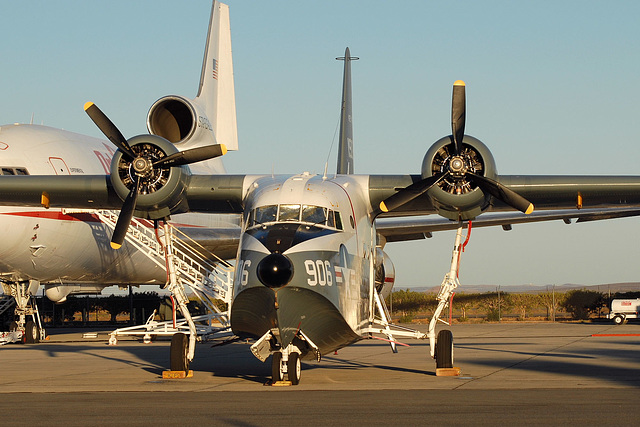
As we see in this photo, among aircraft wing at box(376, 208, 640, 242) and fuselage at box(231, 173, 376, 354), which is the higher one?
aircraft wing at box(376, 208, 640, 242)

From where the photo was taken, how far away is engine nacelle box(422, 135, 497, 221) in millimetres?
14547

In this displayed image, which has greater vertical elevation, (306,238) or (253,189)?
(253,189)

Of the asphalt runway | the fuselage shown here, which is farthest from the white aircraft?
the fuselage

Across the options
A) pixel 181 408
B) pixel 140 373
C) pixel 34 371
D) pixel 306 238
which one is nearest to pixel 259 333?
pixel 306 238

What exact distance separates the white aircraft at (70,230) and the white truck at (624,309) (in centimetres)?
1670

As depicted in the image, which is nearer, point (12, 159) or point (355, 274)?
point (355, 274)

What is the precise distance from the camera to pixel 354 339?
46.0 feet

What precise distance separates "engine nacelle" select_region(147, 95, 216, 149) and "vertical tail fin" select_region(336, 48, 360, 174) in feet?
14.9

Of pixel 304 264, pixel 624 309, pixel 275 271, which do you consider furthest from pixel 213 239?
pixel 624 309

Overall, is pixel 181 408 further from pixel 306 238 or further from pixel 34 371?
pixel 34 371

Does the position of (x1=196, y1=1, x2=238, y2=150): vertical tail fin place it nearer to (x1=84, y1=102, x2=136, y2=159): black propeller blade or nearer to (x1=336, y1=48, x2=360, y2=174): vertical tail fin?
(x1=336, y1=48, x2=360, y2=174): vertical tail fin

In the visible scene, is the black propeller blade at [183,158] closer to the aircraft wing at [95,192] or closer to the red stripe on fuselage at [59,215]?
the aircraft wing at [95,192]

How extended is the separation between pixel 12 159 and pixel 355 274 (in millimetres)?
11127

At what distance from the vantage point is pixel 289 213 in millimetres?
13211
